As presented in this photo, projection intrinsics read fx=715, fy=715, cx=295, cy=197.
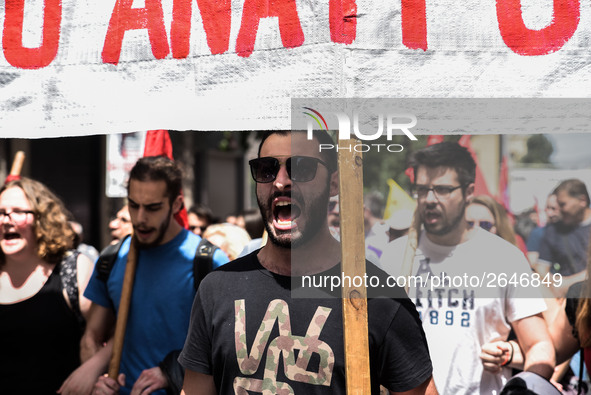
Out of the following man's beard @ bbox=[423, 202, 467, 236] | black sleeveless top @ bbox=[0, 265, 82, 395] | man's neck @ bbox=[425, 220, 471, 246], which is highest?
man's beard @ bbox=[423, 202, 467, 236]

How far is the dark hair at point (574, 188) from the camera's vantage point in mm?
3822

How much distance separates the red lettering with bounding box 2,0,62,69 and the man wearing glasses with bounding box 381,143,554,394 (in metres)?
1.58

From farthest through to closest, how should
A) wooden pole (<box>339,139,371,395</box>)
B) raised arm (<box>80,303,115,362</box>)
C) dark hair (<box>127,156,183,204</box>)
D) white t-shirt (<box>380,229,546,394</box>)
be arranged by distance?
dark hair (<box>127,156,183,204</box>)
raised arm (<box>80,303,115,362</box>)
white t-shirt (<box>380,229,546,394</box>)
wooden pole (<box>339,139,371,395</box>)

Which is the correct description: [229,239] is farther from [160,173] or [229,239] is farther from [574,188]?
[574,188]

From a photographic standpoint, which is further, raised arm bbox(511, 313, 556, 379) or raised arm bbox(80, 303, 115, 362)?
raised arm bbox(80, 303, 115, 362)

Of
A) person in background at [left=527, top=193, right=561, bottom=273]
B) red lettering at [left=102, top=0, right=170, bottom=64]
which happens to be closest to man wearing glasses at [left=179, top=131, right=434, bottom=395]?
red lettering at [left=102, top=0, right=170, bottom=64]

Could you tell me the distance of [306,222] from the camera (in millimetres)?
2381

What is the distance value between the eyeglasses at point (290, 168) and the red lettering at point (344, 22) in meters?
0.41

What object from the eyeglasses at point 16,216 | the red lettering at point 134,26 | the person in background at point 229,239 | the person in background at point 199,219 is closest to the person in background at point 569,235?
the person in background at point 229,239

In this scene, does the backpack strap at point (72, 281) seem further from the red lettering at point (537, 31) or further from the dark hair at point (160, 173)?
the red lettering at point (537, 31)

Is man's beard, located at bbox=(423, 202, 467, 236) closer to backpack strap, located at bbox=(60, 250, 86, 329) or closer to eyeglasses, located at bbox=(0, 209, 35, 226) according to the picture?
backpack strap, located at bbox=(60, 250, 86, 329)

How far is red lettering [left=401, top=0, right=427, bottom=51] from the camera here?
7.23ft

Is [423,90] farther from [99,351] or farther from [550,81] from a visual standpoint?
[99,351]

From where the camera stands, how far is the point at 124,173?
4.93 m
